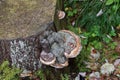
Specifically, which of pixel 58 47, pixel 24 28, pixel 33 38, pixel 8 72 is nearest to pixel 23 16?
pixel 24 28

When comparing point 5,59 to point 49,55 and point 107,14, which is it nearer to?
point 49,55

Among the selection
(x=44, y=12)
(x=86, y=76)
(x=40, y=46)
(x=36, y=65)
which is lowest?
(x=86, y=76)

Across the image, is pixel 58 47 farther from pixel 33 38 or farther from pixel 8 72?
pixel 8 72

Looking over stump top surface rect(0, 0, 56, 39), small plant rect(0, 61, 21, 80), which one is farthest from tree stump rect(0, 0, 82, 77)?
small plant rect(0, 61, 21, 80)

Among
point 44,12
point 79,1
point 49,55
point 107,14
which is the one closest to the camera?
point 49,55

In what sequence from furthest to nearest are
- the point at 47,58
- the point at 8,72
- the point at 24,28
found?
1. the point at 8,72
2. the point at 24,28
3. the point at 47,58

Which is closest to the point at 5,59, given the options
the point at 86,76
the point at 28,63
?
the point at 28,63

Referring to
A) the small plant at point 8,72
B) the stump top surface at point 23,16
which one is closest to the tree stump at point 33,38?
the stump top surface at point 23,16
